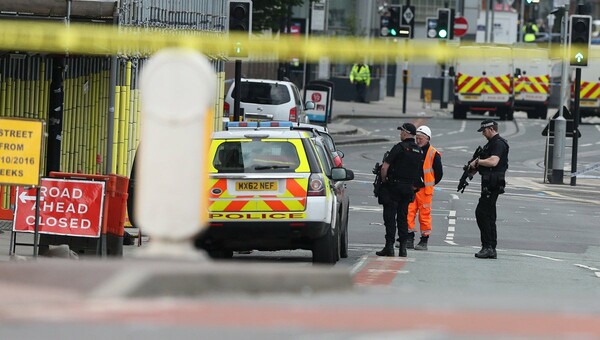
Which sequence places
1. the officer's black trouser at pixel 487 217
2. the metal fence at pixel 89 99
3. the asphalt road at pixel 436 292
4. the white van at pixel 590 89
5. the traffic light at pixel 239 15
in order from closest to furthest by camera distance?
the asphalt road at pixel 436 292 < the officer's black trouser at pixel 487 217 < the metal fence at pixel 89 99 < the traffic light at pixel 239 15 < the white van at pixel 590 89

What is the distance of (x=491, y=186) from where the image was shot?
1770cm

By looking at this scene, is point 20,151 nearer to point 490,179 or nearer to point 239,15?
point 490,179

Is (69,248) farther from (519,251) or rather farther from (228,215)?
(519,251)

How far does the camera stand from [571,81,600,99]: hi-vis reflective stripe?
5366 cm

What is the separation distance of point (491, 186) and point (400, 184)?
1.07 metres

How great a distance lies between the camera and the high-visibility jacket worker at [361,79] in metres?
61.4

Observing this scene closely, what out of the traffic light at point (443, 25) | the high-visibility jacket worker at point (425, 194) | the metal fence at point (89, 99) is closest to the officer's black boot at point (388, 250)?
the high-visibility jacket worker at point (425, 194)

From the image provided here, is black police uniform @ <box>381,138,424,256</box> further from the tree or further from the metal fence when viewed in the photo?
the tree

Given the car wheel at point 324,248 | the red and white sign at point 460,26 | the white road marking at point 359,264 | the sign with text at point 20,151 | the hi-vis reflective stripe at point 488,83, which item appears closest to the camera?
the sign with text at point 20,151

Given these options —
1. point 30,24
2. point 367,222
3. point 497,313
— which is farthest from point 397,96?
point 497,313

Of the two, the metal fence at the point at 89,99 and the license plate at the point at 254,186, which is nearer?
the license plate at the point at 254,186

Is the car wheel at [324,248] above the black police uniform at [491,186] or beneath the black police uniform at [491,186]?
beneath

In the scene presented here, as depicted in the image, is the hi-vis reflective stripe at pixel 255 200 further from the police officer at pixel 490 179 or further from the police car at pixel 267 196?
the police officer at pixel 490 179

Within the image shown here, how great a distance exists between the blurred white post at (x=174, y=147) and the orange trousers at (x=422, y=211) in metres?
14.6
